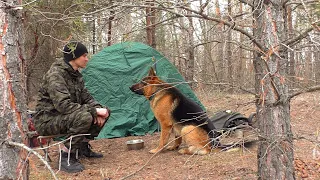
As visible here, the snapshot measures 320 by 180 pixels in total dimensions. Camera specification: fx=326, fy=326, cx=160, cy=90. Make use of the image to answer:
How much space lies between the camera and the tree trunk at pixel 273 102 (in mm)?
2467

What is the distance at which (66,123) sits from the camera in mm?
4262

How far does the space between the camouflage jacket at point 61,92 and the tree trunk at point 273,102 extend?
Answer: 2439 millimetres

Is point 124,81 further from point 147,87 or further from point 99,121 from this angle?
point 99,121

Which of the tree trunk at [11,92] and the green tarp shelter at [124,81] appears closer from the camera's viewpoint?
the tree trunk at [11,92]

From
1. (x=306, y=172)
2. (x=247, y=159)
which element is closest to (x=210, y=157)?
(x=247, y=159)

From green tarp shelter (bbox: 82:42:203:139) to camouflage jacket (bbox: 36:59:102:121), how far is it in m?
1.81

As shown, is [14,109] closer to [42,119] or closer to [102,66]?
[42,119]

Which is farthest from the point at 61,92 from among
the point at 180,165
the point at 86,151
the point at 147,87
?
the point at 180,165

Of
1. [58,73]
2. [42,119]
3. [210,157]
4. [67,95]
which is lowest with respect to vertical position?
[210,157]

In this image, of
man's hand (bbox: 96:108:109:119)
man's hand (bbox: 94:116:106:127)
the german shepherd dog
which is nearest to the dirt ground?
the german shepherd dog

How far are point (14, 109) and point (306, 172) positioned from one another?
3261mm

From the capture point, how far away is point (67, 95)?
4.20m

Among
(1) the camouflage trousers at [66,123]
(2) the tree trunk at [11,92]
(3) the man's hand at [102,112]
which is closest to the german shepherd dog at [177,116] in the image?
(3) the man's hand at [102,112]

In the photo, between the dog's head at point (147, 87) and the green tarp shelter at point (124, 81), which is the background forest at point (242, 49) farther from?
the green tarp shelter at point (124, 81)
